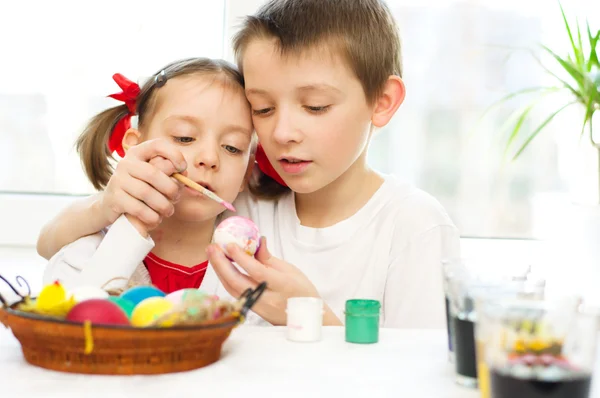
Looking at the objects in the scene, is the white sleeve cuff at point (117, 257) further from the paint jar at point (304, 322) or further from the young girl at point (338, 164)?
the paint jar at point (304, 322)

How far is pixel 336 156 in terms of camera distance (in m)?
1.49

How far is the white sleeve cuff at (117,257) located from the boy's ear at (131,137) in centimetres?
29

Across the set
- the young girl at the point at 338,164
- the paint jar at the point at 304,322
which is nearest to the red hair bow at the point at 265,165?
the young girl at the point at 338,164

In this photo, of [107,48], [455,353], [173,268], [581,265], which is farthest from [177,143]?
[581,265]

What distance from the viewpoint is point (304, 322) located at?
3.21ft

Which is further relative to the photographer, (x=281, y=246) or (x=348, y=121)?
(x=281, y=246)

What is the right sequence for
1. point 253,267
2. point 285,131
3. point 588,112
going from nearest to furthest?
1. point 253,267
2. point 285,131
3. point 588,112

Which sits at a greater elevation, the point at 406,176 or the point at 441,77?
the point at 441,77

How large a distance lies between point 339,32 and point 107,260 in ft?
2.07

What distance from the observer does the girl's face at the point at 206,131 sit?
4.83ft

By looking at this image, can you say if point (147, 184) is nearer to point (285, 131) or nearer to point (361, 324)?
point (285, 131)

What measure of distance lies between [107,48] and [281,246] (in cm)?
112

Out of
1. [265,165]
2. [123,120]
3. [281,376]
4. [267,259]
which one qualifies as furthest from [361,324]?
[123,120]

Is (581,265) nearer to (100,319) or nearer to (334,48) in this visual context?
(334,48)
